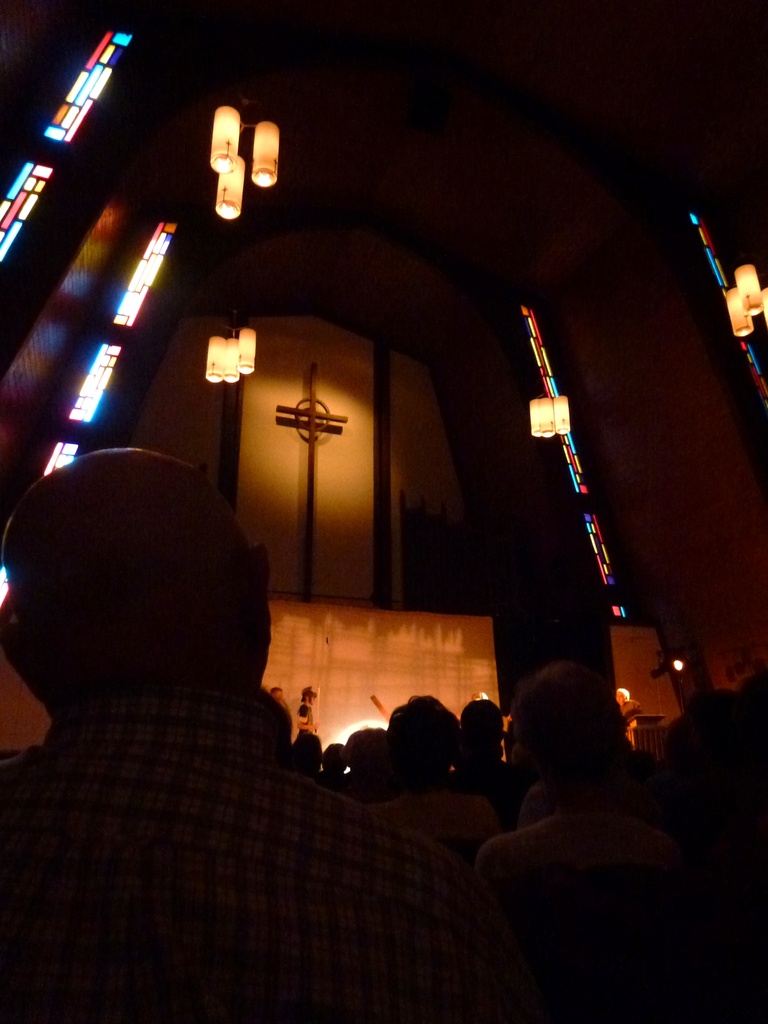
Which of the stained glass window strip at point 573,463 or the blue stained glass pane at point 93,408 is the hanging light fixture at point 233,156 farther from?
the stained glass window strip at point 573,463

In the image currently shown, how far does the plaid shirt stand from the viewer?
51cm

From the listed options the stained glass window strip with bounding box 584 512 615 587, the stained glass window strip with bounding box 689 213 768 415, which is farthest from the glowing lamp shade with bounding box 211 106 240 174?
the stained glass window strip with bounding box 584 512 615 587

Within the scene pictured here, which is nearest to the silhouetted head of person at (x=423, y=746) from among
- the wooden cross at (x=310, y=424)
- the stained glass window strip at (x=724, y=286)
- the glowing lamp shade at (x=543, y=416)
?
the glowing lamp shade at (x=543, y=416)

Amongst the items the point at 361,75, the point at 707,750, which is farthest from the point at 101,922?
the point at 361,75

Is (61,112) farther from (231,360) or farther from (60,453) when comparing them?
(60,453)

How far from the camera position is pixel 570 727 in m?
1.34

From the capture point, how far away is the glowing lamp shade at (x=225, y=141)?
4.38 meters

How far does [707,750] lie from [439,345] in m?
7.92

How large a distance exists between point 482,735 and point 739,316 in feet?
14.7

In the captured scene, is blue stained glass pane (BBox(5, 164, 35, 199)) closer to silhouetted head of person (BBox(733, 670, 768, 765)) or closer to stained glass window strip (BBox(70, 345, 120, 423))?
stained glass window strip (BBox(70, 345, 120, 423))

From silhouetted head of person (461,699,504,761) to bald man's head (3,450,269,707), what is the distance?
1.56m

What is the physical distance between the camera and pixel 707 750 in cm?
168

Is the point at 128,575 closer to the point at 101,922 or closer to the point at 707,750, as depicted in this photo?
the point at 101,922

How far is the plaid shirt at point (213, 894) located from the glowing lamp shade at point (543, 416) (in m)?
6.22
